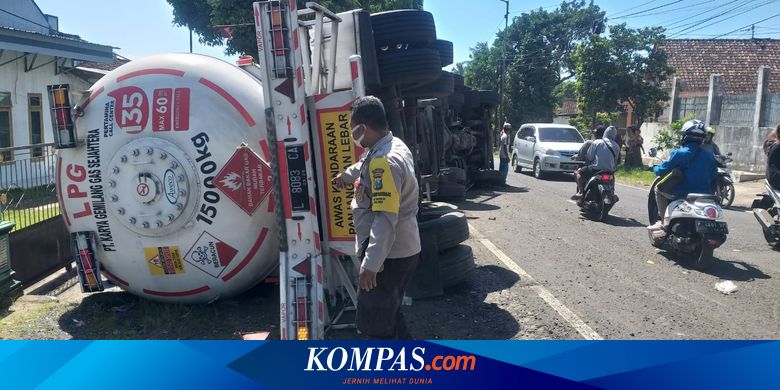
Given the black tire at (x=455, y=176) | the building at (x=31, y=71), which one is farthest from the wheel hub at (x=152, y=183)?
the building at (x=31, y=71)

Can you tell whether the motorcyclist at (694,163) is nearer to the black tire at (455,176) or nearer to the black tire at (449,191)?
the black tire at (449,191)

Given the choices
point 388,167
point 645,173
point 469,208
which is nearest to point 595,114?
point 645,173

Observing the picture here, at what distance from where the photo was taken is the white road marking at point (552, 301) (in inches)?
186

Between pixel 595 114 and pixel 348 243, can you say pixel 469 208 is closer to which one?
pixel 348 243

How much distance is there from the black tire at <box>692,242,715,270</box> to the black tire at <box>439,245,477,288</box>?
3051 mm

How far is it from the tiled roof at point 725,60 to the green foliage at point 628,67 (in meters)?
7.71

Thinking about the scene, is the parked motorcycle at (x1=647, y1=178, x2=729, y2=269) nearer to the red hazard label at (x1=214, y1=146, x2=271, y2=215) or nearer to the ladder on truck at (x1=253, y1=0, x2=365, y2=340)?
the ladder on truck at (x1=253, y1=0, x2=365, y2=340)

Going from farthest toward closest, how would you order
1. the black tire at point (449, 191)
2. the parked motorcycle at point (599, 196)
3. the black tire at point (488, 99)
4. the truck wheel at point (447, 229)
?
the black tire at point (488, 99), the black tire at point (449, 191), the parked motorcycle at point (599, 196), the truck wheel at point (447, 229)

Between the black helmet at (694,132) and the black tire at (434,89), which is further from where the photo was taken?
the black helmet at (694,132)

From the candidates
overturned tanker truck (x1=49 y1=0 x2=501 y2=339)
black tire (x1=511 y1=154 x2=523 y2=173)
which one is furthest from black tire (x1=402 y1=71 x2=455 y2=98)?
black tire (x1=511 y1=154 x2=523 y2=173)

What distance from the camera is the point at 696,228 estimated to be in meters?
6.79

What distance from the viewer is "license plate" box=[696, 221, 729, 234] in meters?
6.70

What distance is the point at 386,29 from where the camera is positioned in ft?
16.6

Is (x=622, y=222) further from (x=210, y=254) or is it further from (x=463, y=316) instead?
(x=210, y=254)
